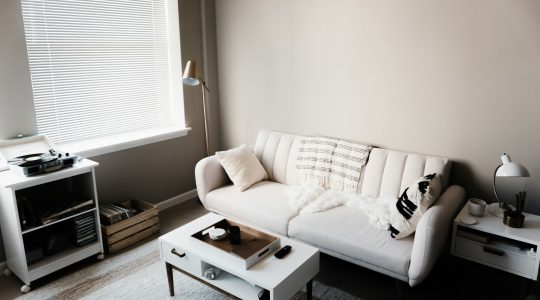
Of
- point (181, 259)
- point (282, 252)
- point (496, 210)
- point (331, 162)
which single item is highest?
point (331, 162)

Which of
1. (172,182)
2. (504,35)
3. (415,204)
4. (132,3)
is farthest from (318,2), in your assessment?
(172,182)

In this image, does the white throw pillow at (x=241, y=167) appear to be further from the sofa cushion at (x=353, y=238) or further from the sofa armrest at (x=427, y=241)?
the sofa armrest at (x=427, y=241)

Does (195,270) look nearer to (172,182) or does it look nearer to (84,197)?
(84,197)

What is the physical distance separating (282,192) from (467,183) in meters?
1.34

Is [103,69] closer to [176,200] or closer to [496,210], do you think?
[176,200]

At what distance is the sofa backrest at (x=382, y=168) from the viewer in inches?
110

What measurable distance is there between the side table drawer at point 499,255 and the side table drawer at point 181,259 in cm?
155

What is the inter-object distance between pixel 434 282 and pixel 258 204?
1.29 meters

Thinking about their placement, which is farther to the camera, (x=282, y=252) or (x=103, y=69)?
(x=103, y=69)

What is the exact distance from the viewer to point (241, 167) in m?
3.35

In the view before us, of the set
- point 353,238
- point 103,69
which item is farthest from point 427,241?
point 103,69

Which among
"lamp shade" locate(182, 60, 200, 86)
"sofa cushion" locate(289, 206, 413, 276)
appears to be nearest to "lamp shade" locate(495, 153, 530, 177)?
"sofa cushion" locate(289, 206, 413, 276)

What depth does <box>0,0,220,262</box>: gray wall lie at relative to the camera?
2699 millimetres

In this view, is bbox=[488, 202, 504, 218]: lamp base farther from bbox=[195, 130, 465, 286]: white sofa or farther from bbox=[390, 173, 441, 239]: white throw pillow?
bbox=[390, 173, 441, 239]: white throw pillow
